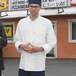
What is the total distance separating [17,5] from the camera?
36.4ft

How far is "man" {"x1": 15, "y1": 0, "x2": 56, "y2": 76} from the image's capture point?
7.65ft

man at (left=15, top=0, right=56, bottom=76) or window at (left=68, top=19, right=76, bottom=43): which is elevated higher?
man at (left=15, top=0, right=56, bottom=76)

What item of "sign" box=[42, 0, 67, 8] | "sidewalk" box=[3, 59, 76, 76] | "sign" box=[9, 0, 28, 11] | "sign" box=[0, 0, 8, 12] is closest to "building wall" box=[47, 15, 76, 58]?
"sign" box=[42, 0, 67, 8]

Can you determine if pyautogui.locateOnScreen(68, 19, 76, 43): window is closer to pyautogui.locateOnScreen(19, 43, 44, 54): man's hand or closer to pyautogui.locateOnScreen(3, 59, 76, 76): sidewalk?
pyautogui.locateOnScreen(3, 59, 76, 76): sidewalk

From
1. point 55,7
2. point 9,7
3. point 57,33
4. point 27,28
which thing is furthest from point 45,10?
point 27,28

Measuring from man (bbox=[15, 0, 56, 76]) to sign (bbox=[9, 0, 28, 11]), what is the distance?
8.70m

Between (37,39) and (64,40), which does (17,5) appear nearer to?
(64,40)

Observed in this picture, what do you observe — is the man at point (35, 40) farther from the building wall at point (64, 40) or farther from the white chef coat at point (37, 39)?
the building wall at point (64, 40)

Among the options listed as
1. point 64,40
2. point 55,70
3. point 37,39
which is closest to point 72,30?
point 64,40

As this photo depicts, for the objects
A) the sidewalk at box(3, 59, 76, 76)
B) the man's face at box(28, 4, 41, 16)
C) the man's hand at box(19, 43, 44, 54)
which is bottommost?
the sidewalk at box(3, 59, 76, 76)

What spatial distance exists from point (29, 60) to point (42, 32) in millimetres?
406

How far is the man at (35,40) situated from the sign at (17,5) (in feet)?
28.6

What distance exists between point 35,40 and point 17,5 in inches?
357

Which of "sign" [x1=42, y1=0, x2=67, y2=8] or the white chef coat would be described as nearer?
the white chef coat
